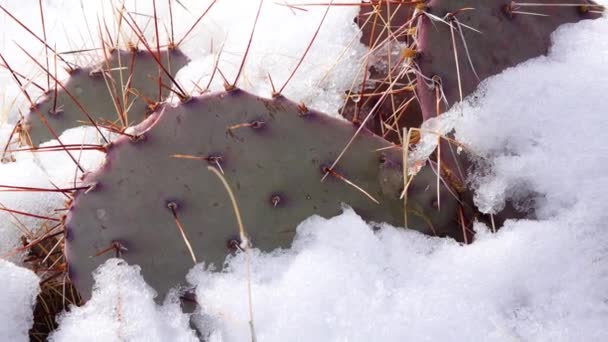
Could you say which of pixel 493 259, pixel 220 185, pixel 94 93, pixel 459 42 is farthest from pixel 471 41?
pixel 94 93

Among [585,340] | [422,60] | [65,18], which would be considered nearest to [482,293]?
[585,340]

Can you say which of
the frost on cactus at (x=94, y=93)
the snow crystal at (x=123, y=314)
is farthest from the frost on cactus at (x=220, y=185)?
the frost on cactus at (x=94, y=93)

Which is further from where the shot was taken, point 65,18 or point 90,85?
point 65,18

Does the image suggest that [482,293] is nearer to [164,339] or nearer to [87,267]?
[164,339]

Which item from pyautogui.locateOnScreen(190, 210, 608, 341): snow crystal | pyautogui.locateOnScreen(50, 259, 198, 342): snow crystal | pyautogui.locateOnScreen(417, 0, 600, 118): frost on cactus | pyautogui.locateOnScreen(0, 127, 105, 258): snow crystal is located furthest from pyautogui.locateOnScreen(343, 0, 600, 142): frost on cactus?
pyautogui.locateOnScreen(0, 127, 105, 258): snow crystal

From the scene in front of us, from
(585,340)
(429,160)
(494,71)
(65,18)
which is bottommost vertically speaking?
(585,340)

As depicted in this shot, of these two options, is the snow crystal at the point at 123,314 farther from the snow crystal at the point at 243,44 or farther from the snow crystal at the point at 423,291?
the snow crystal at the point at 243,44

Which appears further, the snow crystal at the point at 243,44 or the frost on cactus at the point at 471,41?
the snow crystal at the point at 243,44

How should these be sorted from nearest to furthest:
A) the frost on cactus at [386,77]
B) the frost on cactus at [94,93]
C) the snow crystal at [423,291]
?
the snow crystal at [423,291], the frost on cactus at [386,77], the frost on cactus at [94,93]
